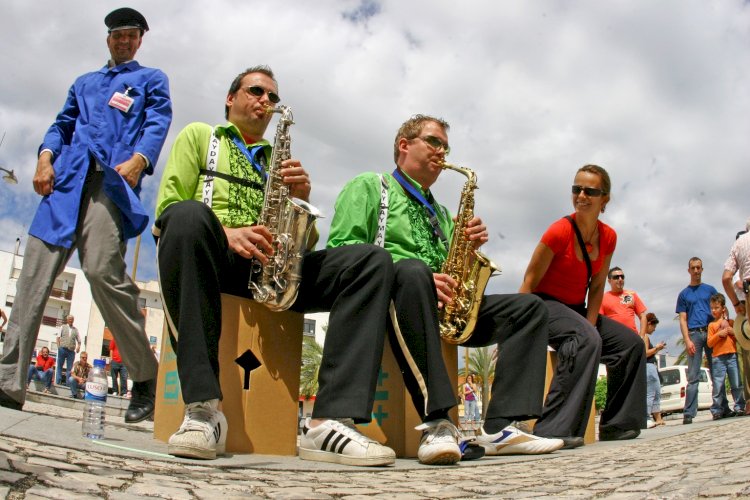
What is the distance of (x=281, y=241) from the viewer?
383 cm

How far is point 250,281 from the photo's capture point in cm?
377

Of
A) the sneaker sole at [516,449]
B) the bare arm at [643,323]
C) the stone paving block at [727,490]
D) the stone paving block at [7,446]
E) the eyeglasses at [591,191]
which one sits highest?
the eyeglasses at [591,191]

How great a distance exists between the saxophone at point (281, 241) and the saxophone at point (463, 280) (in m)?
1.20

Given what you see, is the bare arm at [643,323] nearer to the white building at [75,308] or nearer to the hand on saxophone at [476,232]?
the hand on saxophone at [476,232]

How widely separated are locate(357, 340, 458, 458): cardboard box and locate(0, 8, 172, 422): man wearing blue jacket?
55.3 inches

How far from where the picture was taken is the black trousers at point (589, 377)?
4.92 metres

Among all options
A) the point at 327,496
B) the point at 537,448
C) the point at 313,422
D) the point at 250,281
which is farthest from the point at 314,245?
the point at 327,496

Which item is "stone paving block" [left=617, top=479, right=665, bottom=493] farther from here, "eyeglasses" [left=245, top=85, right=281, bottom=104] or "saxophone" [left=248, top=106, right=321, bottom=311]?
"eyeglasses" [left=245, top=85, right=281, bottom=104]

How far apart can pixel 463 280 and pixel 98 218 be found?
240 centimetres

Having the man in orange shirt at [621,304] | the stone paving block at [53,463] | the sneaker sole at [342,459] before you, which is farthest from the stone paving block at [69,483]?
the man in orange shirt at [621,304]

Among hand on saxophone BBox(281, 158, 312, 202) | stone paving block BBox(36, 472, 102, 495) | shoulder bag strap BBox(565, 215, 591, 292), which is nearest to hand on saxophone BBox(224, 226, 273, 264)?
hand on saxophone BBox(281, 158, 312, 202)

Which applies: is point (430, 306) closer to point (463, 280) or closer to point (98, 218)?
point (463, 280)

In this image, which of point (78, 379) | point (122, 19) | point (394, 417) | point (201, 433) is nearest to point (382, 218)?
point (394, 417)

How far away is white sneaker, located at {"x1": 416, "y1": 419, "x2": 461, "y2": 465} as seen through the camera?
3.41m
